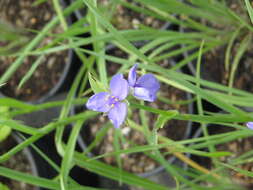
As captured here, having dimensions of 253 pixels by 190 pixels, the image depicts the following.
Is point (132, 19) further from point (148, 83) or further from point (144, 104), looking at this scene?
point (148, 83)

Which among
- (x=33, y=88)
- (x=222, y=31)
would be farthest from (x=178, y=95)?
(x=33, y=88)

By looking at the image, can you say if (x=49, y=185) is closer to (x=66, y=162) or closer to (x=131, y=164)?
(x=66, y=162)

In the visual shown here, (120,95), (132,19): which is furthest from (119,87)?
(132,19)

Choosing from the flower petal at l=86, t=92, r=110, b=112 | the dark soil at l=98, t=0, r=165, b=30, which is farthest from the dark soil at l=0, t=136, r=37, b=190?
the flower petal at l=86, t=92, r=110, b=112

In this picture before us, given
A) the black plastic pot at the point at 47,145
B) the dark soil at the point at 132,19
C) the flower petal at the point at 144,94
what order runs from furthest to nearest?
1. the dark soil at the point at 132,19
2. the black plastic pot at the point at 47,145
3. the flower petal at the point at 144,94

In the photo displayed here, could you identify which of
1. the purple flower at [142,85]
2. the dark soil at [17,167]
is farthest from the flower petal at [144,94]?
the dark soil at [17,167]

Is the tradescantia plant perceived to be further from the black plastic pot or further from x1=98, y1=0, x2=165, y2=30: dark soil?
x1=98, y1=0, x2=165, y2=30: dark soil

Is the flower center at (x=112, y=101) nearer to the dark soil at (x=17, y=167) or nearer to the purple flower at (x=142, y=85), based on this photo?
the purple flower at (x=142, y=85)

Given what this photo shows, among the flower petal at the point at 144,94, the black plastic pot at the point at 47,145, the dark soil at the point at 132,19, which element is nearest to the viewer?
the flower petal at the point at 144,94
